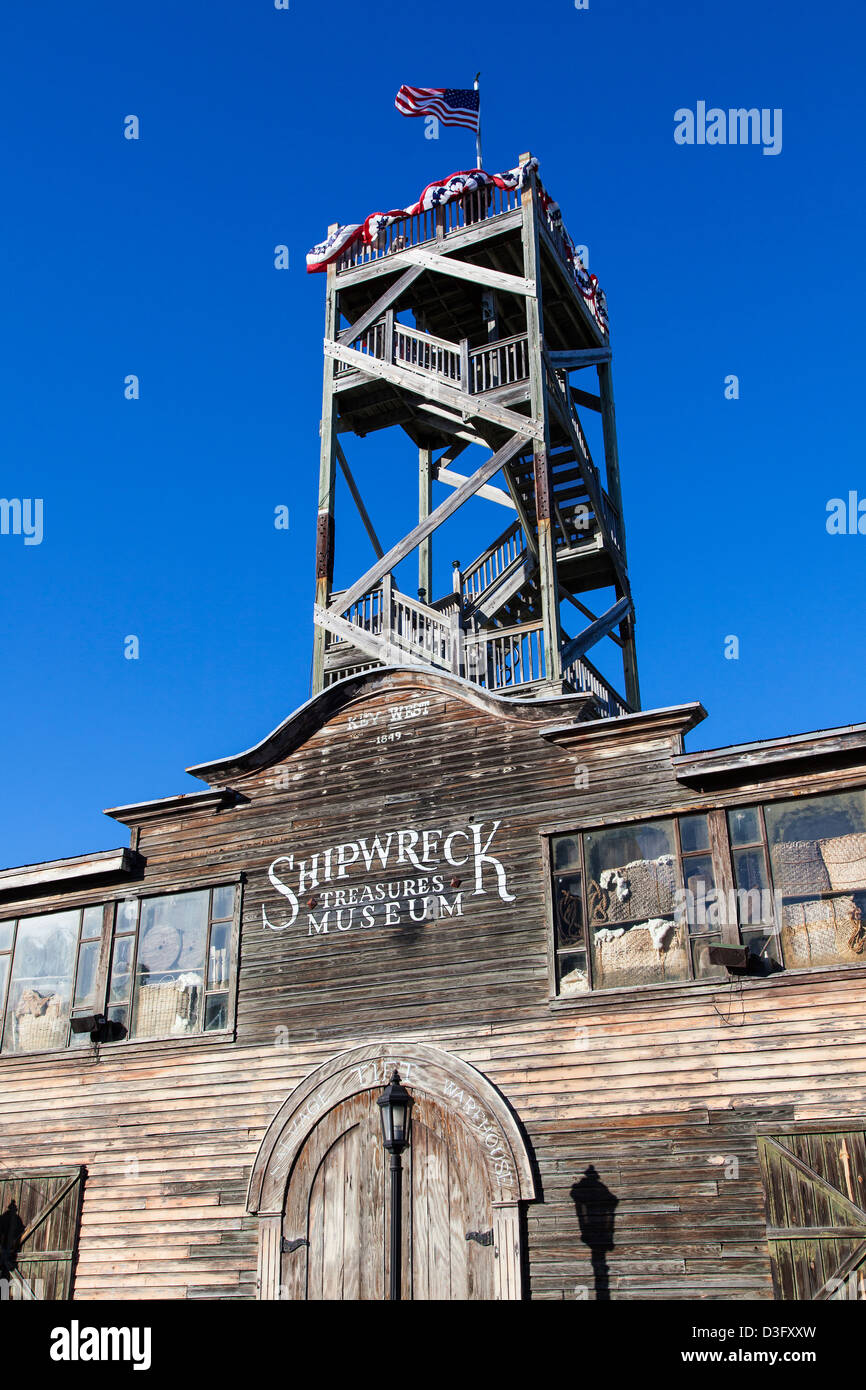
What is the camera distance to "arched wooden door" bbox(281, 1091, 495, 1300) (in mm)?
14266

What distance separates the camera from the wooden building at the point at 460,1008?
44.1ft

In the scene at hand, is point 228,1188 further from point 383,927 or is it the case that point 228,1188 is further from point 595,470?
point 595,470

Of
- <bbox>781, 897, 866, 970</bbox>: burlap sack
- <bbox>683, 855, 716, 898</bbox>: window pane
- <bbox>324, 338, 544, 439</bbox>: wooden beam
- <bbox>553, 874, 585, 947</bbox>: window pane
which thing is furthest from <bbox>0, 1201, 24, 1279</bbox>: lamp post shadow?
<bbox>324, 338, 544, 439</bbox>: wooden beam

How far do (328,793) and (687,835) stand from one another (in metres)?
5.49

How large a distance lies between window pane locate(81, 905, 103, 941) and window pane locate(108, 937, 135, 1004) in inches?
18.9

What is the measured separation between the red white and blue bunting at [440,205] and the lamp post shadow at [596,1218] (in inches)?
727

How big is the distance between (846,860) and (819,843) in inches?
14.8

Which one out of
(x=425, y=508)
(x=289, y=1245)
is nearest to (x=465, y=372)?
(x=425, y=508)

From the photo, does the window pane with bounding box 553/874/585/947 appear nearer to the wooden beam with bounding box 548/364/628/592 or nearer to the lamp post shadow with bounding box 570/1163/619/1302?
the lamp post shadow with bounding box 570/1163/619/1302

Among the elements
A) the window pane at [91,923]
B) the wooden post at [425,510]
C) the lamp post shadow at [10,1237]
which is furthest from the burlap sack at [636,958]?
the wooden post at [425,510]

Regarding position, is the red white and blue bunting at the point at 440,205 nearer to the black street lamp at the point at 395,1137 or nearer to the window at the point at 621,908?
the window at the point at 621,908

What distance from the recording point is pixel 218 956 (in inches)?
691
